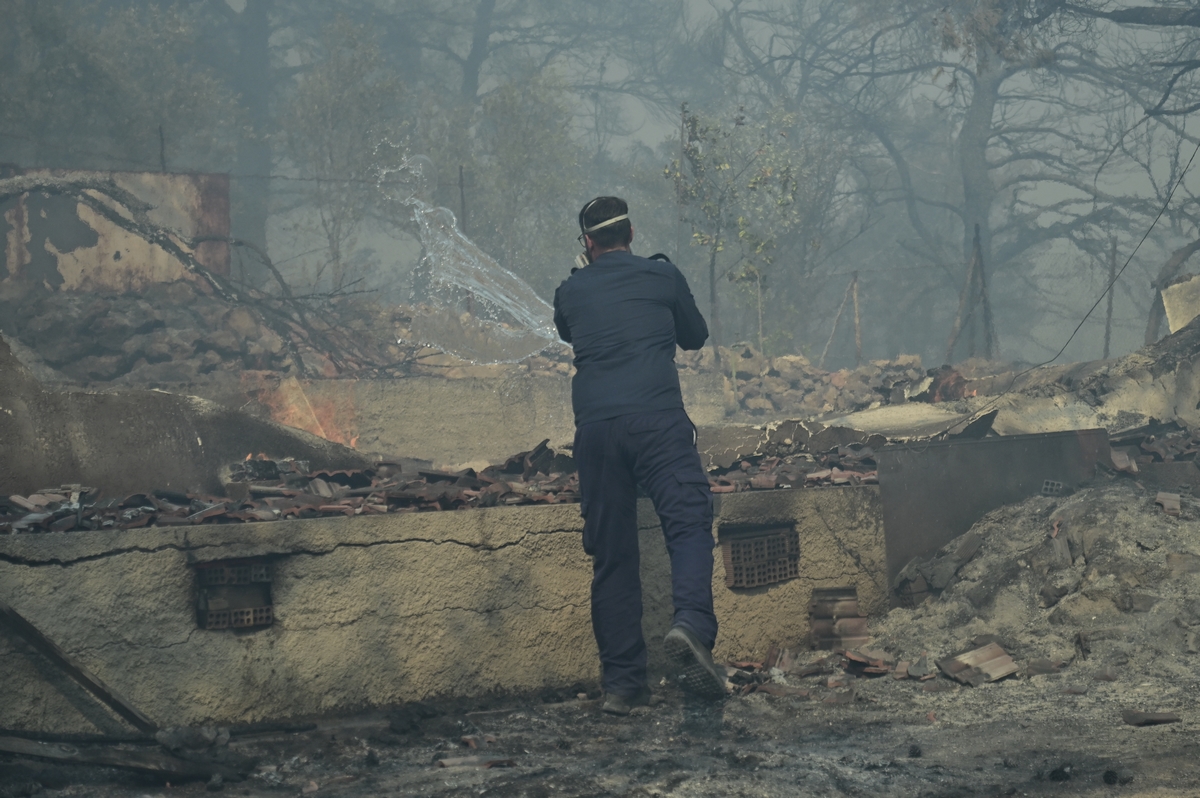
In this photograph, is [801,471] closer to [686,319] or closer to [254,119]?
[686,319]

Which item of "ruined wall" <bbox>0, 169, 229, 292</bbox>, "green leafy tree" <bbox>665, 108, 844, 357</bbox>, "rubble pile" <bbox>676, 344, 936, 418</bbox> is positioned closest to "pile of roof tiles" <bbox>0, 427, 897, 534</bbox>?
"rubble pile" <bbox>676, 344, 936, 418</bbox>

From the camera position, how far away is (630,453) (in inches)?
152

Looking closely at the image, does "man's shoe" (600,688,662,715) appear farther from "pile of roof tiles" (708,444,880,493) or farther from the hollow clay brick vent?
"pile of roof tiles" (708,444,880,493)

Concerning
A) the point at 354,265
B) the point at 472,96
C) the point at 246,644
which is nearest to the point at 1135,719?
the point at 246,644

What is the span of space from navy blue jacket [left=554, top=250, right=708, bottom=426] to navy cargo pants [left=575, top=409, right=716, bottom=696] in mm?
88

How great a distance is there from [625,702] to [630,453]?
97 cm

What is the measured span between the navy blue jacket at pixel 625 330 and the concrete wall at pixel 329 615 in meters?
0.66

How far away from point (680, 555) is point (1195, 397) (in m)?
7.22

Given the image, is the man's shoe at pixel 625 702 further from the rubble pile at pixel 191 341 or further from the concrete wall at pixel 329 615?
the rubble pile at pixel 191 341

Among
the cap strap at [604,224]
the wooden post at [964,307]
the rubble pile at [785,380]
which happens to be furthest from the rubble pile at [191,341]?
the cap strap at [604,224]

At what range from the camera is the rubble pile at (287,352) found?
1193 centimetres

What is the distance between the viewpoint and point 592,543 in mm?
3926

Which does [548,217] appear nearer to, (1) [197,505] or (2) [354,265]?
(2) [354,265]

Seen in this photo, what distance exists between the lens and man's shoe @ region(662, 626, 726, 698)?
11.1ft
